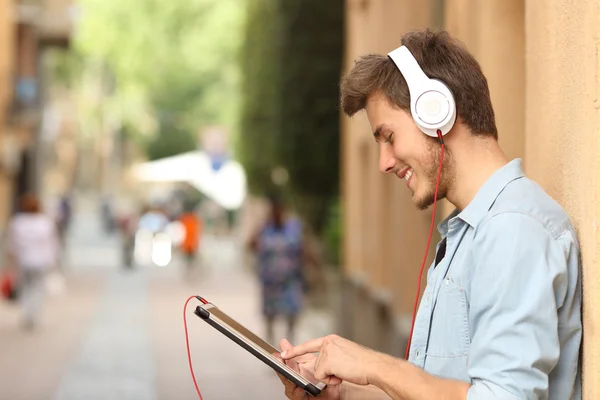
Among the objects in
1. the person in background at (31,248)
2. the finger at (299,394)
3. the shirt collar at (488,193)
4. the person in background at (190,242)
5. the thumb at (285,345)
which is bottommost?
the person in background at (190,242)

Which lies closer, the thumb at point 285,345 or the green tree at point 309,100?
the thumb at point 285,345

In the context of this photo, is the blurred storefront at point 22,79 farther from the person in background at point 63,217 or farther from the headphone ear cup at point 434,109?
the headphone ear cup at point 434,109

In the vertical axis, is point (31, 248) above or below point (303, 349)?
below

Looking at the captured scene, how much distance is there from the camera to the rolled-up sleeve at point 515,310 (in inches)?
99.1

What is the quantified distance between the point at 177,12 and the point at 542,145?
198 feet

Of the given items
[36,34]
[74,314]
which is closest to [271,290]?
[74,314]

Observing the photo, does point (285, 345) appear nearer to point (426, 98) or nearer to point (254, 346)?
point (254, 346)

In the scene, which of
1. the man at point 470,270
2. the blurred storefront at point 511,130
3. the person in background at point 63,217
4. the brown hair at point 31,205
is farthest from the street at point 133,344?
the man at point 470,270

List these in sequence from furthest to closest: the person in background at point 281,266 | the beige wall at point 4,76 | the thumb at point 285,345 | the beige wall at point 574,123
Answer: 1. the beige wall at point 4,76
2. the person in background at point 281,266
3. the thumb at point 285,345
4. the beige wall at point 574,123

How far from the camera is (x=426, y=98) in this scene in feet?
9.16

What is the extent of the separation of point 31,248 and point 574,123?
1530 cm

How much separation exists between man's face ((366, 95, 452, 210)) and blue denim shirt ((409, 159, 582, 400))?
100mm

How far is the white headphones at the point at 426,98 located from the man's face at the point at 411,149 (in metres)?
0.04

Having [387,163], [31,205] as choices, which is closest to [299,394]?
[387,163]
